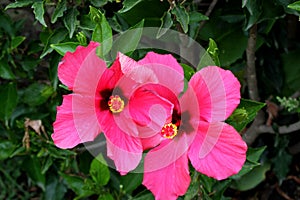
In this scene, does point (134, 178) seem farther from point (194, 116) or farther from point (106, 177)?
point (194, 116)

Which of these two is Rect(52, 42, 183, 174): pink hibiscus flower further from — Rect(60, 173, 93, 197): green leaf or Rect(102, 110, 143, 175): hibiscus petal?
Rect(60, 173, 93, 197): green leaf

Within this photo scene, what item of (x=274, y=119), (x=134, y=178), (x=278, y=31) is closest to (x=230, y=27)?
(x=278, y=31)

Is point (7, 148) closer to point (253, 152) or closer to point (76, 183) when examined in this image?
point (76, 183)

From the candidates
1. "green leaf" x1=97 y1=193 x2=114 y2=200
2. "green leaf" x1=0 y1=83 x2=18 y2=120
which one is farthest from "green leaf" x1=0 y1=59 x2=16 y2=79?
"green leaf" x1=97 y1=193 x2=114 y2=200

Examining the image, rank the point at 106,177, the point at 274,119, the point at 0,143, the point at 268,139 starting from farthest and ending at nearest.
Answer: the point at 268,139 → the point at 274,119 → the point at 0,143 → the point at 106,177

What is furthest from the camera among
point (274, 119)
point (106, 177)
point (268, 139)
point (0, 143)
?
point (268, 139)

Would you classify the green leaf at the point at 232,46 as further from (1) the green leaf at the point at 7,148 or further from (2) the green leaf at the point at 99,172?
(1) the green leaf at the point at 7,148

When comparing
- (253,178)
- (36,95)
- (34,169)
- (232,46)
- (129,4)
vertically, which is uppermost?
(129,4)

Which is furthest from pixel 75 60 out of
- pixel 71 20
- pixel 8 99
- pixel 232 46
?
pixel 232 46
